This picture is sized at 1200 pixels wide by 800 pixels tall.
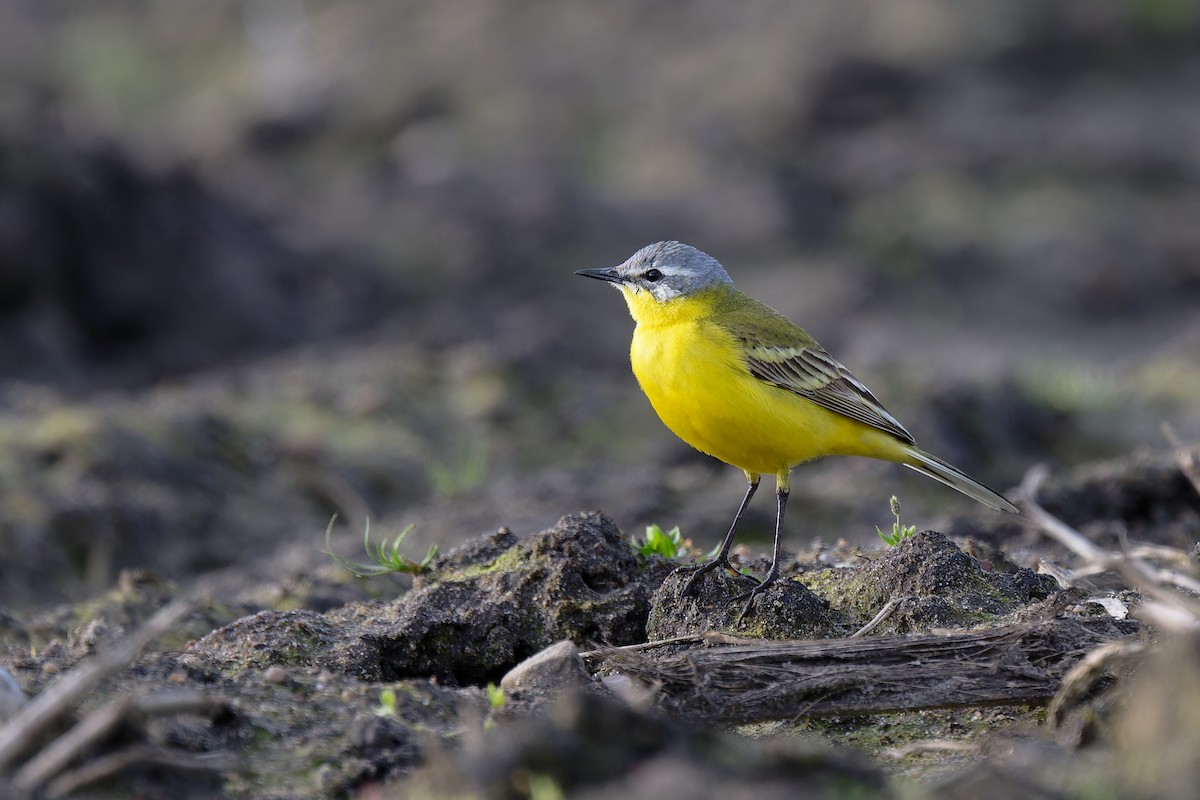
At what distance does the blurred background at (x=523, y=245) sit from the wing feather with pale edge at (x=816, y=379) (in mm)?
2698

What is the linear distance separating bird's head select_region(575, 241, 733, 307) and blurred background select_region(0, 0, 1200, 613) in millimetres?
2575

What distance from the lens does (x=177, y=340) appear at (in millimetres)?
14641

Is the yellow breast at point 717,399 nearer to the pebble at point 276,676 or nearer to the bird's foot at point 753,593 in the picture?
the bird's foot at point 753,593

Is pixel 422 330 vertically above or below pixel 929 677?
below

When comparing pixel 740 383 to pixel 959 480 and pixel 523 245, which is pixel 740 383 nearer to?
pixel 959 480

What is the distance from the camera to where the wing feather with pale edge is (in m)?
6.23

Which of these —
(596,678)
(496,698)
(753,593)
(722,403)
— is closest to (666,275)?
(722,403)

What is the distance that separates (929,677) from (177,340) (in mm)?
11557

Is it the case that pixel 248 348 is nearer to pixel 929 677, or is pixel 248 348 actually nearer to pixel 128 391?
pixel 128 391

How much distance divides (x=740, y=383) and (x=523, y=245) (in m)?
12.0

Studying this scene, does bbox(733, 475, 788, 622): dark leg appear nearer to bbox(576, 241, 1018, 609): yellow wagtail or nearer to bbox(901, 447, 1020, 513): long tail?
bbox(576, 241, 1018, 609): yellow wagtail

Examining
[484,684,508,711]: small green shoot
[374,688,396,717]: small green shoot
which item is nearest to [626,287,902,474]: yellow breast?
[484,684,508,711]: small green shoot

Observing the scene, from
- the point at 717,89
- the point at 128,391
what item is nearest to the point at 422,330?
the point at 128,391

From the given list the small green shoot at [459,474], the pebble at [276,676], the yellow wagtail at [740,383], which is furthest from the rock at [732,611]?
the small green shoot at [459,474]
